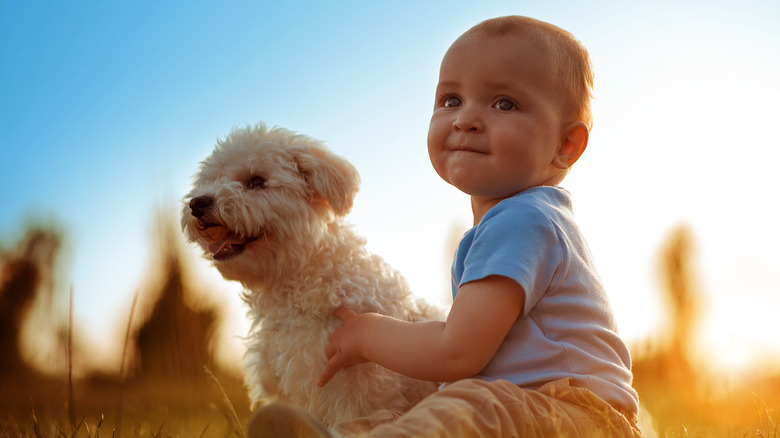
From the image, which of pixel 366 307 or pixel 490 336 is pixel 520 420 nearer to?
pixel 490 336

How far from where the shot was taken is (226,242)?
3.01 metres

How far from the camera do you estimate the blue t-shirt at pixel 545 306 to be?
2.01 metres

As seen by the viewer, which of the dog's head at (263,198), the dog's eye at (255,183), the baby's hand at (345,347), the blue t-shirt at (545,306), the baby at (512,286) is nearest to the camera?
the baby at (512,286)

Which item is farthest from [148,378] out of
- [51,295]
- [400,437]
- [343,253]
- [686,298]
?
[686,298]

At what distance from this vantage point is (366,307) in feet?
9.26

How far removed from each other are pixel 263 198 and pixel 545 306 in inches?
59.4

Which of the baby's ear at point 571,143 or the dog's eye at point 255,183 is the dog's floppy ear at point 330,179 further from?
the baby's ear at point 571,143

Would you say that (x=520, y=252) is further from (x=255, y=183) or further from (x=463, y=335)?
(x=255, y=183)

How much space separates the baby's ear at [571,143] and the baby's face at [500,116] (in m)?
0.06

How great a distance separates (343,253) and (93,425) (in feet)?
4.47

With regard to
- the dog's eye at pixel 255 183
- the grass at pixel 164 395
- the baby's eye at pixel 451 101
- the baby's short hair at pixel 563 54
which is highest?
the baby's short hair at pixel 563 54

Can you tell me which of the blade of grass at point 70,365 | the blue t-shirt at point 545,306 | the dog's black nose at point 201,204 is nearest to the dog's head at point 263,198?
the dog's black nose at point 201,204

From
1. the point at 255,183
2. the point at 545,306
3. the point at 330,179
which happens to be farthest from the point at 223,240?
the point at 545,306

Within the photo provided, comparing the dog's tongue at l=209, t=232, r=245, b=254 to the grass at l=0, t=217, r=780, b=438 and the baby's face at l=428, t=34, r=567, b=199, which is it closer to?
the grass at l=0, t=217, r=780, b=438
